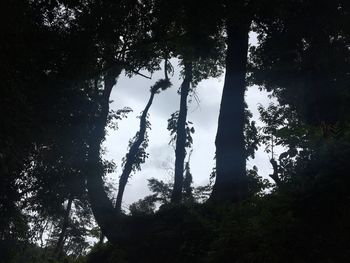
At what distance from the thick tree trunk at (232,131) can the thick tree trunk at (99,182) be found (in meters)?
3.26

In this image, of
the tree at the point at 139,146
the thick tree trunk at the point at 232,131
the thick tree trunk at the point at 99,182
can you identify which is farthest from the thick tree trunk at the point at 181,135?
the thick tree trunk at the point at 232,131

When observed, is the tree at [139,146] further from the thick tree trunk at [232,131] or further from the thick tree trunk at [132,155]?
the thick tree trunk at [232,131]

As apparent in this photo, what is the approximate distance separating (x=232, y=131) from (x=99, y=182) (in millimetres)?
4744

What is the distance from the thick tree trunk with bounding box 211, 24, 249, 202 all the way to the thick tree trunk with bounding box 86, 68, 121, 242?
10.7 feet

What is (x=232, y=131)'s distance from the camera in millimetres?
11938

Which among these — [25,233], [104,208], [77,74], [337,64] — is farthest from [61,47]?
[337,64]

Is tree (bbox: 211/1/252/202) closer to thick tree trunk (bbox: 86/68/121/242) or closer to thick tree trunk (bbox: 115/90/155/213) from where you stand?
thick tree trunk (bbox: 86/68/121/242)

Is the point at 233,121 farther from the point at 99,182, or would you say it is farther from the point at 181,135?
the point at 181,135

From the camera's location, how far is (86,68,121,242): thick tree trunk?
1142 cm

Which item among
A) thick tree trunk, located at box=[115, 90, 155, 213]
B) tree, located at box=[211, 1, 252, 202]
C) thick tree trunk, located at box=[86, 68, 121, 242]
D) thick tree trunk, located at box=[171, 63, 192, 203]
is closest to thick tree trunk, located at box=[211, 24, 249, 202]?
tree, located at box=[211, 1, 252, 202]

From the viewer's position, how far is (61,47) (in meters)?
10.2

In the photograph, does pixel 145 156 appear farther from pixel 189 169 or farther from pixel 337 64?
pixel 337 64

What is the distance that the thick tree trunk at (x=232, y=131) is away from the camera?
11.0m

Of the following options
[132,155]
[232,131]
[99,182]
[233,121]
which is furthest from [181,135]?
[232,131]
